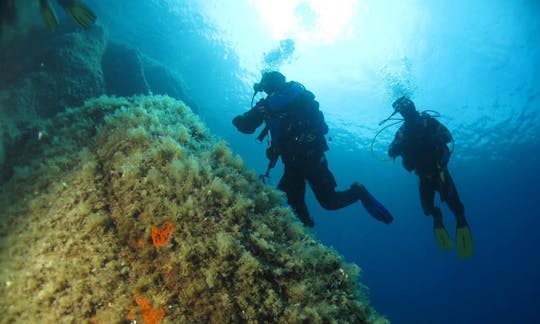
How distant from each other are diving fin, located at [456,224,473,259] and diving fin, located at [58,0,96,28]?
303 inches

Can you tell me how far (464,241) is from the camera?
6719mm

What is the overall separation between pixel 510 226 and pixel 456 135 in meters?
24.6

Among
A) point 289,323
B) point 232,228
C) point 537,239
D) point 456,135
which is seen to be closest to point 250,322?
point 289,323

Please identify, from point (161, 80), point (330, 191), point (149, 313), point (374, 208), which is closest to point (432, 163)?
point (374, 208)

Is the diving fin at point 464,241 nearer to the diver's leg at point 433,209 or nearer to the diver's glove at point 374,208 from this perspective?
the diver's leg at point 433,209

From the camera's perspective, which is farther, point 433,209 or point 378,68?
point 378,68

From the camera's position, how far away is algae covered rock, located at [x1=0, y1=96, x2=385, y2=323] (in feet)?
8.44

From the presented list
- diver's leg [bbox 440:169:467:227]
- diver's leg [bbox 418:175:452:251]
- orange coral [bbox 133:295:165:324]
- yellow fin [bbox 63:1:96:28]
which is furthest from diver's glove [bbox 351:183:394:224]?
yellow fin [bbox 63:1:96:28]

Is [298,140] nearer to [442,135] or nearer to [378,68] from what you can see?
[442,135]

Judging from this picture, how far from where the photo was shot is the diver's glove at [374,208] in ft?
18.6

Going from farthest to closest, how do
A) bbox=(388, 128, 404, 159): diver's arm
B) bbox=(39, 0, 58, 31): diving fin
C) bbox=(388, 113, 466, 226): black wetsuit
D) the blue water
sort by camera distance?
1. the blue water
2. bbox=(388, 128, 404, 159): diver's arm
3. bbox=(388, 113, 466, 226): black wetsuit
4. bbox=(39, 0, 58, 31): diving fin

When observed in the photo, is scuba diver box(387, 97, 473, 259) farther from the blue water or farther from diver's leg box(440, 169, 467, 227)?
the blue water

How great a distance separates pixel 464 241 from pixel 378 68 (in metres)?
21.6

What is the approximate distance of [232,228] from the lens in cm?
292
